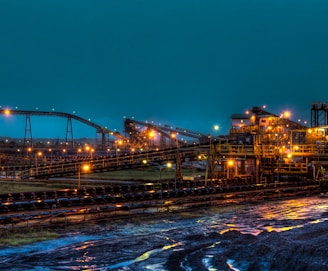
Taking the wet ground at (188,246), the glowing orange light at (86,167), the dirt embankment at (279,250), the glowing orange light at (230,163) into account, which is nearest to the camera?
the dirt embankment at (279,250)

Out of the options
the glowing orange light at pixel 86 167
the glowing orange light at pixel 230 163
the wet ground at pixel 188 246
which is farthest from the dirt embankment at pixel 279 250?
the glowing orange light at pixel 86 167

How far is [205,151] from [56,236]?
98.5ft

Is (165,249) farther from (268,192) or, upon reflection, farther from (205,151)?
(205,151)

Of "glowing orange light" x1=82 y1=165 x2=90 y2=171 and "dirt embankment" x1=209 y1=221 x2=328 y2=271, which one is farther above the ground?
"glowing orange light" x1=82 y1=165 x2=90 y2=171

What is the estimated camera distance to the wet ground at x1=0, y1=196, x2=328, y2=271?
16.8 m

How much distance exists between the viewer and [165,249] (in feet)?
64.2

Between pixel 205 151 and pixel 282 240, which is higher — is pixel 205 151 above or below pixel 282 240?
above

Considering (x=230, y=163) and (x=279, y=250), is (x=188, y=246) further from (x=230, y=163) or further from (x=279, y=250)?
(x=230, y=163)

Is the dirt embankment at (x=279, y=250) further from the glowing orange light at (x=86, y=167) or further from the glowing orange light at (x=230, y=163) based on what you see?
the glowing orange light at (x=86, y=167)

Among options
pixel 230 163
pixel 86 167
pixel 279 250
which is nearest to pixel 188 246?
pixel 279 250

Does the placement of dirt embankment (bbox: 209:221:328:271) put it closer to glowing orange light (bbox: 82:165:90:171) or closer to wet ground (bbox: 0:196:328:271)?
wet ground (bbox: 0:196:328:271)

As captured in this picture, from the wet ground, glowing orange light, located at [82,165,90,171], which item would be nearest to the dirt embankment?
the wet ground

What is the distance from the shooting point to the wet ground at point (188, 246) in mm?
16844

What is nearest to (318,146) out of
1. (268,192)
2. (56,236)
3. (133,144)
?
(268,192)
